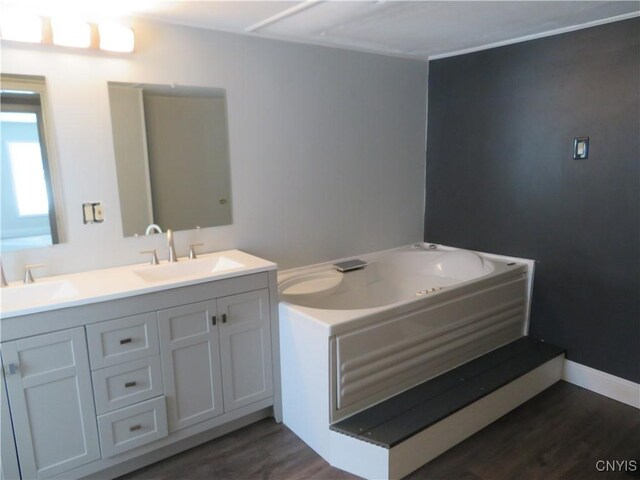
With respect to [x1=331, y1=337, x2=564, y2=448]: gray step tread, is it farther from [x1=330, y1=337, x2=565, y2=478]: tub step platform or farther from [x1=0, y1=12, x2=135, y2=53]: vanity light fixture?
[x1=0, y1=12, x2=135, y2=53]: vanity light fixture

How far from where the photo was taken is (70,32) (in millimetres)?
2025

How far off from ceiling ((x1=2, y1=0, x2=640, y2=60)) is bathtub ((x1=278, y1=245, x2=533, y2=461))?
58.5 inches

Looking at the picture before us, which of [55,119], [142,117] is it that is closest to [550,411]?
[142,117]

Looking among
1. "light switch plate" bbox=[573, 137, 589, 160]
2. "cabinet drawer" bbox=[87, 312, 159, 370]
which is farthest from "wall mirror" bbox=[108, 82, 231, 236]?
"light switch plate" bbox=[573, 137, 589, 160]

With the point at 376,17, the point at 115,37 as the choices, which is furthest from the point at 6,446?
the point at 376,17

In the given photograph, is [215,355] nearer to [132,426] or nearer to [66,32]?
[132,426]

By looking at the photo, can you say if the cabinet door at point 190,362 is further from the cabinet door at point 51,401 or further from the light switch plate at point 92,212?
the light switch plate at point 92,212

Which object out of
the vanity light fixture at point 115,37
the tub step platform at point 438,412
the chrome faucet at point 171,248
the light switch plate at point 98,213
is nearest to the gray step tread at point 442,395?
the tub step platform at point 438,412

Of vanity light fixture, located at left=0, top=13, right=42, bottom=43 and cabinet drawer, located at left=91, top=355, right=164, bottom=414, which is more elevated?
vanity light fixture, located at left=0, top=13, right=42, bottom=43

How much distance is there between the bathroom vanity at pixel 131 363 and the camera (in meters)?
1.76

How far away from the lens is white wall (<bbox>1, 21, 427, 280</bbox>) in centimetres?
218

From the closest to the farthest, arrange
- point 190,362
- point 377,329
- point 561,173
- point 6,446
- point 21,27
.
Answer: point 6,446, point 21,27, point 190,362, point 377,329, point 561,173

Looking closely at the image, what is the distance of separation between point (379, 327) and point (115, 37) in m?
1.92

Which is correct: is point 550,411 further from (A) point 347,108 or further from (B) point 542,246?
(A) point 347,108
